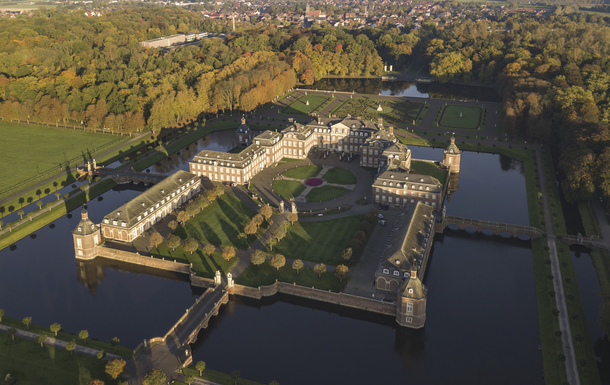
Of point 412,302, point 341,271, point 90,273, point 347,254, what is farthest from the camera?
point 90,273

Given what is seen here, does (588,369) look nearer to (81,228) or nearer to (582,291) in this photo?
(582,291)

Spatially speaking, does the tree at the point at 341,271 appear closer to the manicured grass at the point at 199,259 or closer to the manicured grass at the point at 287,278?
the manicured grass at the point at 287,278

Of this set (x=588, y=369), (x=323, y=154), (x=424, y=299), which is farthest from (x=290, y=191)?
(x=588, y=369)

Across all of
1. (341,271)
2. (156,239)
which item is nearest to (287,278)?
(341,271)

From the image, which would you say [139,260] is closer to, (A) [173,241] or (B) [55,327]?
(A) [173,241]

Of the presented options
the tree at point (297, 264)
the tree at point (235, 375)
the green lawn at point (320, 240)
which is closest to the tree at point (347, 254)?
the green lawn at point (320, 240)

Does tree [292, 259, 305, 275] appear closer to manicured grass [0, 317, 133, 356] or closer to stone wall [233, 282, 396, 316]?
stone wall [233, 282, 396, 316]
